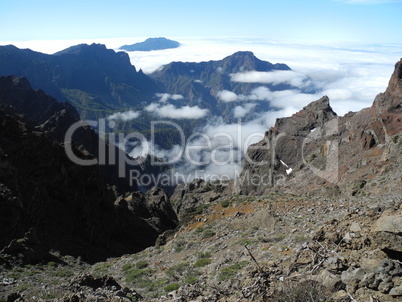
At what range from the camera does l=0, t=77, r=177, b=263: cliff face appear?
92.0 ft

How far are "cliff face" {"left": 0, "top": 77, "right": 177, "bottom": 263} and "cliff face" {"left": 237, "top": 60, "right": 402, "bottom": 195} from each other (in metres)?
26.7

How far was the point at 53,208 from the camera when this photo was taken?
38625mm

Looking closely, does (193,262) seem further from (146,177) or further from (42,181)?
(146,177)

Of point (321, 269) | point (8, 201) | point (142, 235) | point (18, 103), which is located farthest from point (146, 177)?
point (321, 269)

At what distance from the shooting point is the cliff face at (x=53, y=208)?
2803cm

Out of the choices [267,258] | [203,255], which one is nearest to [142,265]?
[203,255]

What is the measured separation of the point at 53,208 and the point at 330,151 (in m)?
50.0

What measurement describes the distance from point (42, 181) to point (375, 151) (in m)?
48.4

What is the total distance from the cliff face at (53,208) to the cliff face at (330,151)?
26668 mm

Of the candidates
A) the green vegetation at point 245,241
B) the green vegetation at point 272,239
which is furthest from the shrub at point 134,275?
the green vegetation at point 272,239

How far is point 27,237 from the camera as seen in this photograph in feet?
89.2

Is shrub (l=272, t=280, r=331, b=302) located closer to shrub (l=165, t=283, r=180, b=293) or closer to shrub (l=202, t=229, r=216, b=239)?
shrub (l=165, t=283, r=180, b=293)

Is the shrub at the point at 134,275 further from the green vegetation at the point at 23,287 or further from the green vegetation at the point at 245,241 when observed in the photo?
the green vegetation at the point at 245,241

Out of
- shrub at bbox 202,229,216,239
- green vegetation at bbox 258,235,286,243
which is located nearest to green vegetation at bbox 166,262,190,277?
green vegetation at bbox 258,235,286,243
